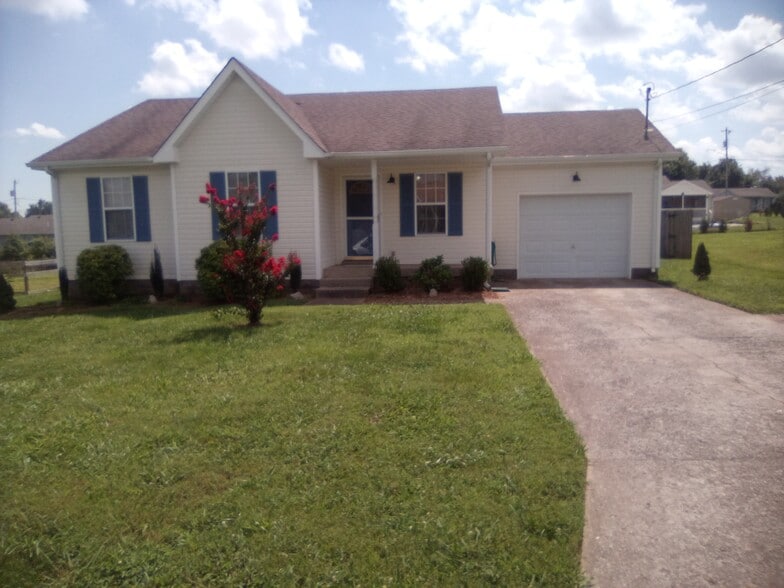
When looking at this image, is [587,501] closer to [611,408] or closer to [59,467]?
[611,408]

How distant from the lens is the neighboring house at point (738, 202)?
245 ft

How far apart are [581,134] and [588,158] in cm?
158

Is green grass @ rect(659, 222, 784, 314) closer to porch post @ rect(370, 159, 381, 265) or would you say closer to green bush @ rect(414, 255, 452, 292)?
green bush @ rect(414, 255, 452, 292)

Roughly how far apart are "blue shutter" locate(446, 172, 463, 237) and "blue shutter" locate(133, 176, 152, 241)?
738cm

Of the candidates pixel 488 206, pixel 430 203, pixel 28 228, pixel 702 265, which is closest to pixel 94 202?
pixel 430 203

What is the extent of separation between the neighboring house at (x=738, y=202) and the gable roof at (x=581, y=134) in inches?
2470

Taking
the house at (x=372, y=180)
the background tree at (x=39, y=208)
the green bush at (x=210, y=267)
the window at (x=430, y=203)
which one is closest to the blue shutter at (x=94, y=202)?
the house at (x=372, y=180)

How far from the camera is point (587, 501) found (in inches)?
159

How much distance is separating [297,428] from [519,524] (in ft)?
7.39

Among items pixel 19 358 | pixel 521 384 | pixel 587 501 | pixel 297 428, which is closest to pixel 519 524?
pixel 587 501

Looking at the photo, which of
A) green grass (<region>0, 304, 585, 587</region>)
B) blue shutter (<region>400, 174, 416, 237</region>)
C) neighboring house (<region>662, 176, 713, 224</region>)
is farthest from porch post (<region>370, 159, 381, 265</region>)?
neighboring house (<region>662, 176, 713, 224</region>)

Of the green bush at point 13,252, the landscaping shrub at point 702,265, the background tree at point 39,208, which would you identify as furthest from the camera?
the background tree at point 39,208

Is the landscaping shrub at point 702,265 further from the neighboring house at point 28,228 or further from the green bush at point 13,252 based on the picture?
the neighboring house at point 28,228

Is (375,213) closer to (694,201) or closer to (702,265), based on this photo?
(702,265)
